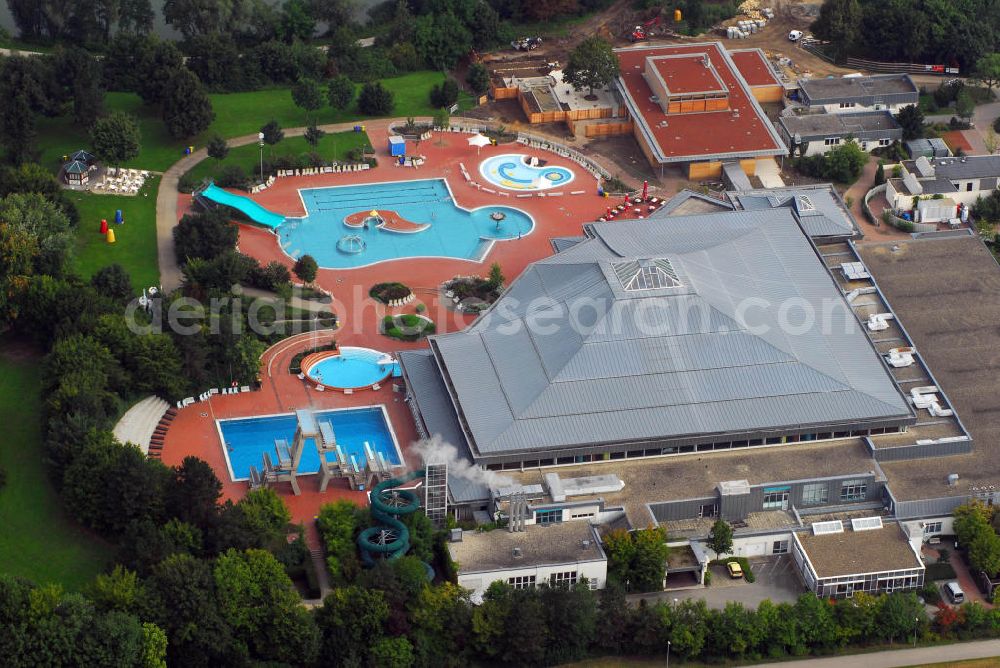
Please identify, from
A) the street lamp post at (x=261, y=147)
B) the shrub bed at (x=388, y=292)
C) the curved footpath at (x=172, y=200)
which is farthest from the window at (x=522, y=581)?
the street lamp post at (x=261, y=147)

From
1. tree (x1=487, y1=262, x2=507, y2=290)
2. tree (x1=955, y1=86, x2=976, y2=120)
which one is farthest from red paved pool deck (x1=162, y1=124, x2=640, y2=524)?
tree (x1=955, y1=86, x2=976, y2=120)

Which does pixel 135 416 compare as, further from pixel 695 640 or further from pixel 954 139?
pixel 954 139

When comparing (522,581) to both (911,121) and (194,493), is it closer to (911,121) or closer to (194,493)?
(194,493)

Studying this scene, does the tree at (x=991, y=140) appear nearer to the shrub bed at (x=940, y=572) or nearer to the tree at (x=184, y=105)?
the shrub bed at (x=940, y=572)

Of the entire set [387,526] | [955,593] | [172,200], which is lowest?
[955,593]

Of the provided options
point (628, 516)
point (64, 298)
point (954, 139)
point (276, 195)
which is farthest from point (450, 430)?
point (954, 139)

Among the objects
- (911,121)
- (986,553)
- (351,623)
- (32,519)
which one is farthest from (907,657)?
(911,121)
